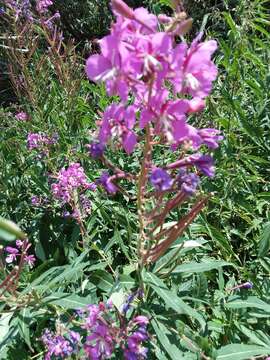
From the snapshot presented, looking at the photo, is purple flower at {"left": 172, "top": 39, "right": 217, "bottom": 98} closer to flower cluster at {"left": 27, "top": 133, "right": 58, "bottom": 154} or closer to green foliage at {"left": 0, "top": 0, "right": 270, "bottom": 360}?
green foliage at {"left": 0, "top": 0, "right": 270, "bottom": 360}

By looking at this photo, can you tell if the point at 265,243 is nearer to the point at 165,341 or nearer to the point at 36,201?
the point at 165,341

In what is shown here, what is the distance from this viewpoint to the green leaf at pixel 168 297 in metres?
1.84

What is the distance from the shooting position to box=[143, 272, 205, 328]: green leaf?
1836 mm

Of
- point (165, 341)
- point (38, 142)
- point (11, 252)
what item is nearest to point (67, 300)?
point (165, 341)

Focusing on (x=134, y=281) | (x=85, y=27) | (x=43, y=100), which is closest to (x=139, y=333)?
(x=134, y=281)

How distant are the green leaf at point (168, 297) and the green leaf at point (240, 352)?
0.28 meters

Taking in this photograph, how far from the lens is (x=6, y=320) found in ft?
6.99

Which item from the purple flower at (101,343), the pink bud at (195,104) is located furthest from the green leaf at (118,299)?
the pink bud at (195,104)

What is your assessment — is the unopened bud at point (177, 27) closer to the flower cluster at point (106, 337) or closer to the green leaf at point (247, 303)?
the flower cluster at point (106, 337)

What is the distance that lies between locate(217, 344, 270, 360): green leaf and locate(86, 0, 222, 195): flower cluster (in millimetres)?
948

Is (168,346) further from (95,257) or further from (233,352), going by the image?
(95,257)

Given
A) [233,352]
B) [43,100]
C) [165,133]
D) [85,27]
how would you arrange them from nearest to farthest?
[165,133], [233,352], [43,100], [85,27]

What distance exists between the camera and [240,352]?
6.78 feet

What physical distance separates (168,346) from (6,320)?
0.76 meters
